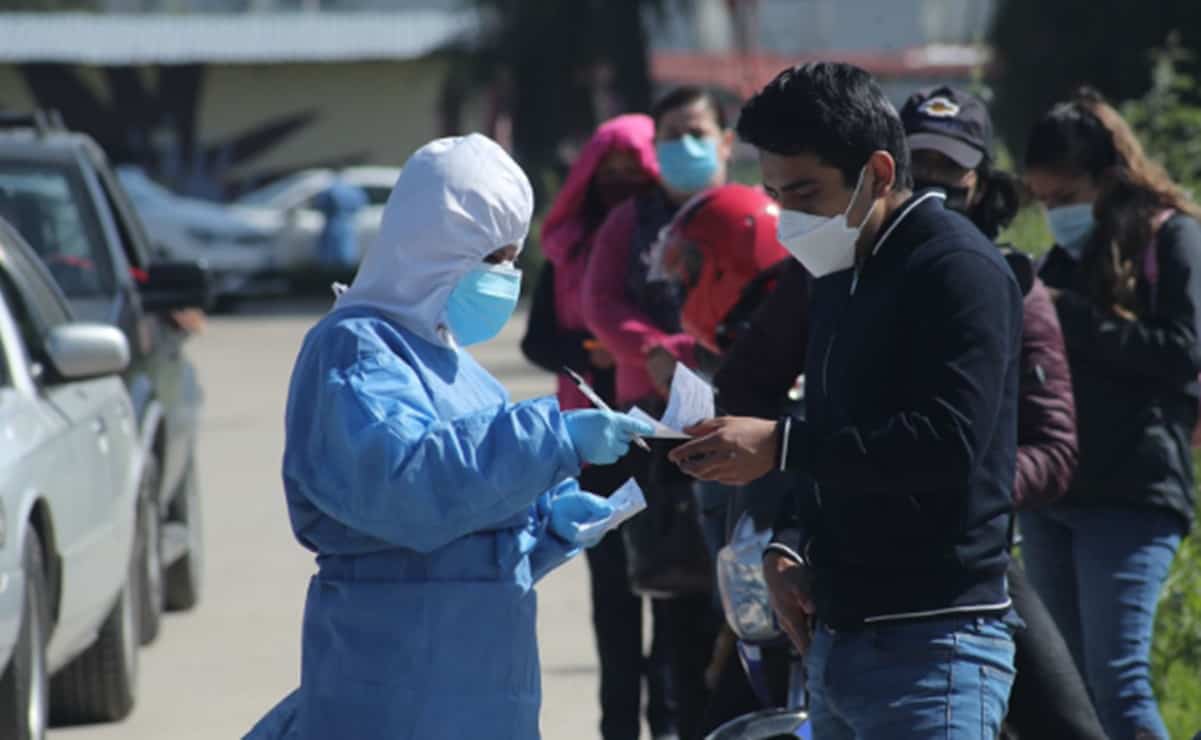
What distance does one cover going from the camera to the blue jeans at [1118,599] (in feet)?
17.2

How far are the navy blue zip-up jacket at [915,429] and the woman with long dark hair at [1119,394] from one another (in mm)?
1658

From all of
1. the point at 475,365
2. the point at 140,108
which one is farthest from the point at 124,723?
the point at 140,108

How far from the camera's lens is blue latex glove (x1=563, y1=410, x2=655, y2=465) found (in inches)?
139

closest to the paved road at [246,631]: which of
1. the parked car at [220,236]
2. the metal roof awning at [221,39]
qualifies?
the parked car at [220,236]

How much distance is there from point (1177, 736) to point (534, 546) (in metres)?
3.12

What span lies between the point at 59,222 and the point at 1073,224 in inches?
188

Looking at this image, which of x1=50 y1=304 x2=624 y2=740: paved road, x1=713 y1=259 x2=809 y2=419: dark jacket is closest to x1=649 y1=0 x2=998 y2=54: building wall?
x1=50 y1=304 x2=624 y2=740: paved road

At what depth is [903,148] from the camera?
369 centimetres

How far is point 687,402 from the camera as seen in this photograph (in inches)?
143

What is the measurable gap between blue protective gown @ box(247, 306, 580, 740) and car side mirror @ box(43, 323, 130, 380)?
3.57 metres

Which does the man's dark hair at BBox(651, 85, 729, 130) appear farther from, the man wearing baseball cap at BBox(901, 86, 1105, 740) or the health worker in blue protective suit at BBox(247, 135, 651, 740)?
the health worker in blue protective suit at BBox(247, 135, 651, 740)

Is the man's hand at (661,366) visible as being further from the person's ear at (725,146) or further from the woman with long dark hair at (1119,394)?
the woman with long dark hair at (1119,394)

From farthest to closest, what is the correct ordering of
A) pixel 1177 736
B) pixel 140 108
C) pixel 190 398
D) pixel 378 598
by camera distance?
pixel 140 108, pixel 190 398, pixel 1177 736, pixel 378 598

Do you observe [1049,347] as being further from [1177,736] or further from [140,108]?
[140,108]
